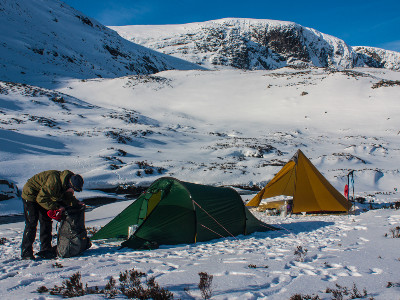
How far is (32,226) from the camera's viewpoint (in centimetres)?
588

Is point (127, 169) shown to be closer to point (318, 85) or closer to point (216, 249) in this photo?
point (216, 249)

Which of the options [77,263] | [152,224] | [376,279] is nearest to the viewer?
[376,279]

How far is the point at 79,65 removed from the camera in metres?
66.5

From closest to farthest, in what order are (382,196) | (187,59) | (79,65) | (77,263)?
(77,263), (382,196), (79,65), (187,59)

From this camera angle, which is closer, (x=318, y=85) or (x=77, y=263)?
(x=77, y=263)

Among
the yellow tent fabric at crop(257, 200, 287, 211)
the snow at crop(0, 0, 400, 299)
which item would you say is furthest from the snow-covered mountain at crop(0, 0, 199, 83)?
the yellow tent fabric at crop(257, 200, 287, 211)

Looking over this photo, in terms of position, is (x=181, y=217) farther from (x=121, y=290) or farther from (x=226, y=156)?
(x=226, y=156)

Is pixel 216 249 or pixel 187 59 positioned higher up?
pixel 187 59

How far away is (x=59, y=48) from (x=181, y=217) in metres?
71.3

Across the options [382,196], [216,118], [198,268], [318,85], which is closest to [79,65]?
[216,118]

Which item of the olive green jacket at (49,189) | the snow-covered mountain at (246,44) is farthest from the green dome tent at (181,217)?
the snow-covered mountain at (246,44)

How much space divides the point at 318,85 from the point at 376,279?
52362 millimetres

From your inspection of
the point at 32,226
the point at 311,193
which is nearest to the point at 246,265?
the point at 32,226

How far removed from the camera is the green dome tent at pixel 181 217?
7.22 metres
